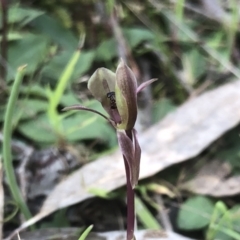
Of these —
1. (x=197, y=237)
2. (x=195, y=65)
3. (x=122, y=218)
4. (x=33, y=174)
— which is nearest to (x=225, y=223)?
(x=197, y=237)

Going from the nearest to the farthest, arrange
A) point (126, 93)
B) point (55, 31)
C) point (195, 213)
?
point (126, 93) < point (195, 213) < point (55, 31)

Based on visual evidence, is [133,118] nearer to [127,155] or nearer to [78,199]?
[127,155]

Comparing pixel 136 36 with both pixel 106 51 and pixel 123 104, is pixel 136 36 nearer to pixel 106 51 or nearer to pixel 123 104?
pixel 106 51

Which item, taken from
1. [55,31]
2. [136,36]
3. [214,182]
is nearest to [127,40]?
[136,36]

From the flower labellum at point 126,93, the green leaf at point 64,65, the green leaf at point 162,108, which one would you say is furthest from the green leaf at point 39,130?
the flower labellum at point 126,93

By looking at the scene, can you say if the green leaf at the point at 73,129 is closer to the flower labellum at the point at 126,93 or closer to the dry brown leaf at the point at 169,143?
the dry brown leaf at the point at 169,143
